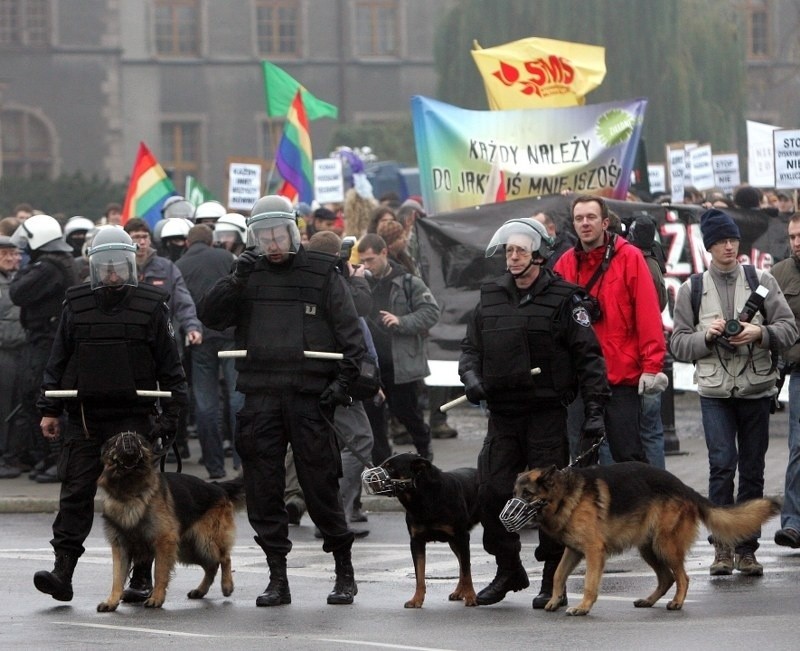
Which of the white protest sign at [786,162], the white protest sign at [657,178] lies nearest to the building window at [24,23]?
the white protest sign at [657,178]

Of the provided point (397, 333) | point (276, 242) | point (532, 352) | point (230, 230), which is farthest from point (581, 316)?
point (230, 230)

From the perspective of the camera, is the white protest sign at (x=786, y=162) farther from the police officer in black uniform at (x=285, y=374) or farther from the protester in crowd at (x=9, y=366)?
the police officer in black uniform at (x=285, y=374)

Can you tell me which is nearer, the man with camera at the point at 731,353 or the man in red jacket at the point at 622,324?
the man in red jacket at the point at 622,324

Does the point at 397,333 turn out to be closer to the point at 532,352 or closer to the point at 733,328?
the point at 733,328

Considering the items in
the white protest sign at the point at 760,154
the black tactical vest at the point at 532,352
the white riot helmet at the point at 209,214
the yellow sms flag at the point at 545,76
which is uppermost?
the yellow sms flag at the point at 545,76

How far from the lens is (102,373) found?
30.9 ft

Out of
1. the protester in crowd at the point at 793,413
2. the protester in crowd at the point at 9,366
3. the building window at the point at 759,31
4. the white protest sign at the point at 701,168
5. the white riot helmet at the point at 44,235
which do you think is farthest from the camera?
the building window at the point at 759,31

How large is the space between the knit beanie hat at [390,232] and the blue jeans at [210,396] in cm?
145

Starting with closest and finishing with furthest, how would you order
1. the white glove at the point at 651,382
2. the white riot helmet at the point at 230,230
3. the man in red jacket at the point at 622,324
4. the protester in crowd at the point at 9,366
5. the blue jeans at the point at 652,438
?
1. the white glove at the point at 651,382
2. the man in red jacket at the point at 622,324
3. the blue jeans at the point at 652,438
4. the protester in crowd at the point at 9,366
5. the white riot helmet at the point at 230,230

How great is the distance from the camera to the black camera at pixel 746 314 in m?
10.1

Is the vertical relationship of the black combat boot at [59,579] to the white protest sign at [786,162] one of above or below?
below

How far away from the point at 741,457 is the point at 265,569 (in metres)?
2.78

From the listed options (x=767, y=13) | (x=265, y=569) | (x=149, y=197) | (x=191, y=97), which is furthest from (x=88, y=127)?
(x=265, y=569)

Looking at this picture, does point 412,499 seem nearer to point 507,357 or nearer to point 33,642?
point 507,357
